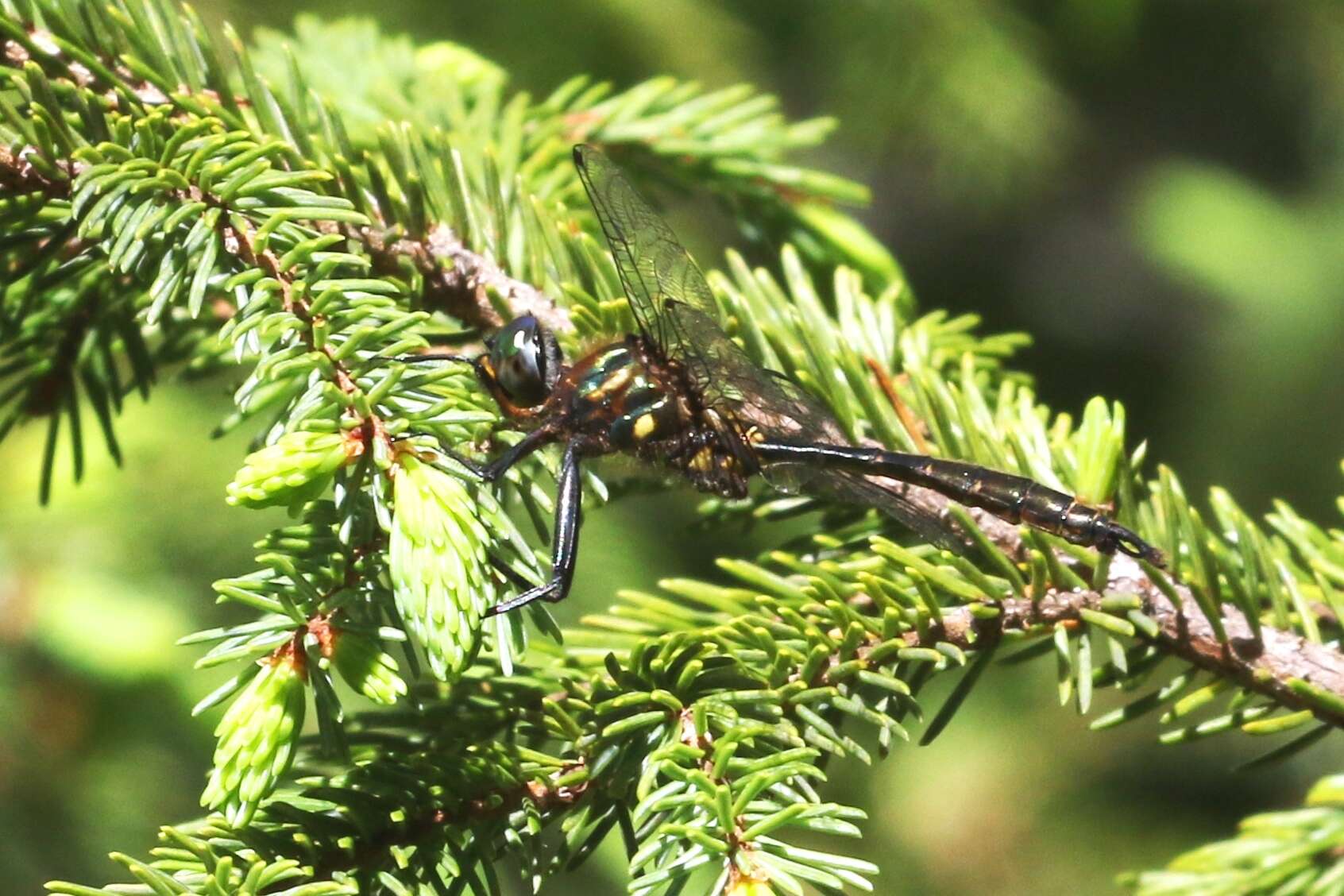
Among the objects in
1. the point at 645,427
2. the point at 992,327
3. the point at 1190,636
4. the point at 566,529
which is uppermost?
the point at 992,327

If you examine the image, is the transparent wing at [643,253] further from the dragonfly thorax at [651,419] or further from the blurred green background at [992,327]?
the blurred green background at [992,327]

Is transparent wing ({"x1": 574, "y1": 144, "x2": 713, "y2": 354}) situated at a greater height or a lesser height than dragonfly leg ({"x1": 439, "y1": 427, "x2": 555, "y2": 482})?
greater

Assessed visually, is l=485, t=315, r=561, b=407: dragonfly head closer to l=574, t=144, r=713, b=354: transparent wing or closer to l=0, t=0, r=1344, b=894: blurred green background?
l=574, t=144, r=713, b=354: transparent wing

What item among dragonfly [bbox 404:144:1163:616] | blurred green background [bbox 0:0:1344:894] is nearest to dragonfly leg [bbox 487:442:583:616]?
dragonfly [bbox 404:144:1163:616]

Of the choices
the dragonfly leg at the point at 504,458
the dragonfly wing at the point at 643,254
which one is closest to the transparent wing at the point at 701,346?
the dragonfly wing at the point at 643,254

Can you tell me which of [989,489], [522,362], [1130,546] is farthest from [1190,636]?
[522,362]

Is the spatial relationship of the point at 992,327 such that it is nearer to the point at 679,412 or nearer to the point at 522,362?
the point at 679,412

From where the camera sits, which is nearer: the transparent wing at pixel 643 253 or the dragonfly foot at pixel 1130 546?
the dragonfly foot at pixel 1130 546
